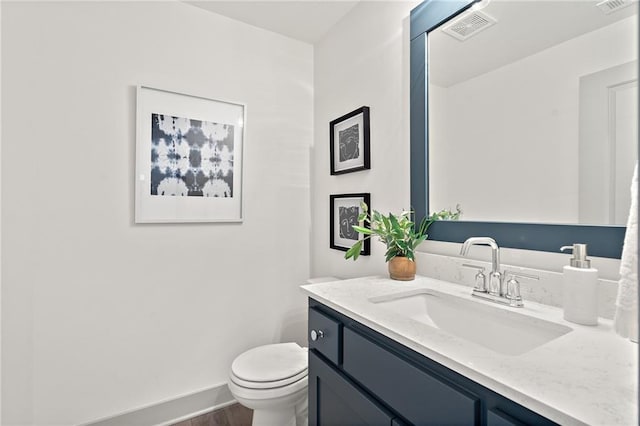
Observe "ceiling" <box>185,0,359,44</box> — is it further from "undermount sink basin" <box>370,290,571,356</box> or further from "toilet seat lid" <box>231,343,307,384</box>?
"toilet seat lid" <box>231,343,307,384</box>

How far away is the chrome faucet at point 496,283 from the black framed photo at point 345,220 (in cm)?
69

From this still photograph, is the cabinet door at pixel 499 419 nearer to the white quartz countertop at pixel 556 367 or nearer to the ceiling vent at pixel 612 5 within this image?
the white quartz countertop at pixel 556 367

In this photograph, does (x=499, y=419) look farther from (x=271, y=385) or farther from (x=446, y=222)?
(x=271, y=385)

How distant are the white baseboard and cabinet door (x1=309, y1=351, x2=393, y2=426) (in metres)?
0.93

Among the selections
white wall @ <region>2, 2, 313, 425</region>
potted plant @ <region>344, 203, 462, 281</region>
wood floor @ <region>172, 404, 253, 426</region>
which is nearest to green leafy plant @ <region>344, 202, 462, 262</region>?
potted plant @ <region>344, 203, 462, 281</region>

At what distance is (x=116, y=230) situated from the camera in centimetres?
163

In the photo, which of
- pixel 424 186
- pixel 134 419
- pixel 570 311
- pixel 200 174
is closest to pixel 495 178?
pixel 424 186

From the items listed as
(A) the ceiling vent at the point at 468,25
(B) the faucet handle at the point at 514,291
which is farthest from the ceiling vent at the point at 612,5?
(B) the faucet handle at the point at 514,291

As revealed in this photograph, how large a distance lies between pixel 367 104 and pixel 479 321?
1220mm

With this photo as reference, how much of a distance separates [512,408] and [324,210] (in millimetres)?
1630

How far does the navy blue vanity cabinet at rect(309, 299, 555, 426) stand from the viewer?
1.93 ft

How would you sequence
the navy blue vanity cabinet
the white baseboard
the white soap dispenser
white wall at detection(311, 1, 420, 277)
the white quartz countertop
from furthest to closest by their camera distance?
the white baseboard → white wall at detection(311, 1, 420, 277) → the white soap dispenser → the navy blue vanity cabinet → the white quartz countertop

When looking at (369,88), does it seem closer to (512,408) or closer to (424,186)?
(424,186)

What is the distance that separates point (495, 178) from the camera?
1.14 meters
